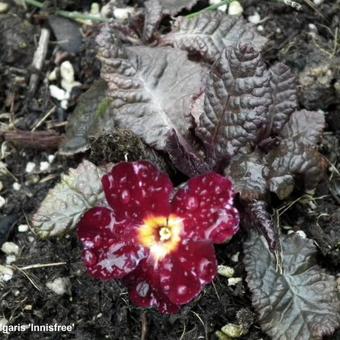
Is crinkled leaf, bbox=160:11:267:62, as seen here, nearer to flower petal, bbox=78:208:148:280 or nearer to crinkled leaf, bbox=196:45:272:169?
crinkled leaf, bbox=196:45:272:169

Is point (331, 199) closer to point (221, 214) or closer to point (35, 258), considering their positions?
point (221, 214)

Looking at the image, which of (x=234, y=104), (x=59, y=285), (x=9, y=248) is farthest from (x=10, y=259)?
(x=234, y=104)

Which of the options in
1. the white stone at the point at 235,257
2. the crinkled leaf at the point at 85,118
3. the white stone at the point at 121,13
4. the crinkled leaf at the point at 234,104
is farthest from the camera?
the white stone at the point at 121,13

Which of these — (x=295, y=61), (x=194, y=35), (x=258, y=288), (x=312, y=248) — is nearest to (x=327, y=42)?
(x=295, y=61)

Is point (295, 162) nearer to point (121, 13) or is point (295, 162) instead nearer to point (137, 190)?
point (137, 190)

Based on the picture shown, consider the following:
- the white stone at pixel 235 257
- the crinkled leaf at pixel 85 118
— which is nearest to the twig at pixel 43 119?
the crinkled leaf at pixel 85 118

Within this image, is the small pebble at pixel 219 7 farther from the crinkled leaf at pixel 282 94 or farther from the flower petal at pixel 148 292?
the flower petal at pixel 148 292

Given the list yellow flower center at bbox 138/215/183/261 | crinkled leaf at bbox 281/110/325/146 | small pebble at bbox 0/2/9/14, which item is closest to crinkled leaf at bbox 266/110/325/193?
crinkled leaf at bbox 281/110/325/146

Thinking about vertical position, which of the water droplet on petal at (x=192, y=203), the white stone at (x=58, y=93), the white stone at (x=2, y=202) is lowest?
the white stone at (x=2, y=202)
